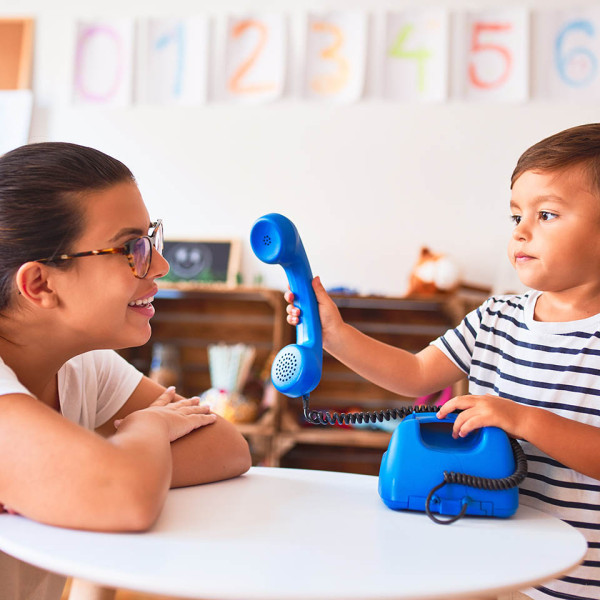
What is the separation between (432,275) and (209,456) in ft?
5.35

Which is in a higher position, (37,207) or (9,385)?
(37,207)

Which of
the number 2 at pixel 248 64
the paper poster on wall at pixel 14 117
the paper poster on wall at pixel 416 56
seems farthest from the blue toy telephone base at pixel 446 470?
the paper poster on wall at pixel 14 117

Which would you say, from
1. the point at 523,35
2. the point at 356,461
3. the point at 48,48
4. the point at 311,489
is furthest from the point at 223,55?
the point at 311,489

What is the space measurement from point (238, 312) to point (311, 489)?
1997mm

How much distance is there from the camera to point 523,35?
2592 mm

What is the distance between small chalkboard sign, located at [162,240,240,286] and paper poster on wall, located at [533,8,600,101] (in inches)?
53.7

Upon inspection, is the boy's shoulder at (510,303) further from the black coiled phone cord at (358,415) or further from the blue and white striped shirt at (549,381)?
the black coiled phone cord at (358,415)

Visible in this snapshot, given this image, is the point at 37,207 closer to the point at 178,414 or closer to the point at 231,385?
the point at 178,414

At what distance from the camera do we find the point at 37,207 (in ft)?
2.85

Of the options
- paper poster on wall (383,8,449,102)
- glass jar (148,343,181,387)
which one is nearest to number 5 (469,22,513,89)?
paper poster on wall (383,8,449,102)

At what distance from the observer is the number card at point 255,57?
274 cm

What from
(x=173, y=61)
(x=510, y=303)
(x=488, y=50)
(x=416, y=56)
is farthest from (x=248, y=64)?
(x=510, y=303)

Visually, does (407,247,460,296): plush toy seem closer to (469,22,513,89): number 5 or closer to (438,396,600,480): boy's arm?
(469,22,513,89): number 5

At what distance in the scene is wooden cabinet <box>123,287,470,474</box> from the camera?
242 centimetres
